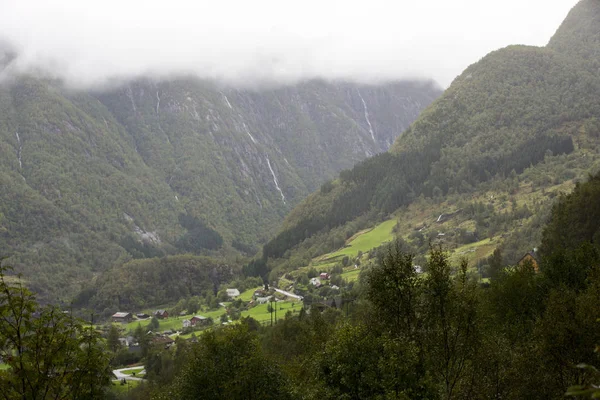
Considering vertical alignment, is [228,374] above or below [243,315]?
above

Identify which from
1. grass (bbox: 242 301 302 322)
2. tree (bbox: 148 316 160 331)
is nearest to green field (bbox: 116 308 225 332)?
tree (bbox: 148 316 160 331)

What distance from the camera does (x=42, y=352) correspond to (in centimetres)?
1980

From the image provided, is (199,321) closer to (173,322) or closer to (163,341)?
(173,322)

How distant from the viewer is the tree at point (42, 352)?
61.3 feet

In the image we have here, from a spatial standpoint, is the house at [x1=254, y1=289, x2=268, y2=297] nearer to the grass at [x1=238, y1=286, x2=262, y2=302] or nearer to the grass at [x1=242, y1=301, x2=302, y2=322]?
the grass at [x1=238, y1=286, x2=262, y2=302]

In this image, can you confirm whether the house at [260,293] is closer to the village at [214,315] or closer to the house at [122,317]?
the village at [214,315]

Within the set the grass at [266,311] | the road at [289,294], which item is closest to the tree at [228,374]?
the grass at [266,311]

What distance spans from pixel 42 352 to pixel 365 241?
562 ft

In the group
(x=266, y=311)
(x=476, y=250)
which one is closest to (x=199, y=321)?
(x=266, y=311)

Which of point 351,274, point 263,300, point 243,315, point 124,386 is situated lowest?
point 124,386

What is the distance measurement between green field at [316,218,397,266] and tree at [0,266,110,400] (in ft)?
516

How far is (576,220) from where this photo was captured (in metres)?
75.2

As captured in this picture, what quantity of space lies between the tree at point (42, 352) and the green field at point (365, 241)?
157m

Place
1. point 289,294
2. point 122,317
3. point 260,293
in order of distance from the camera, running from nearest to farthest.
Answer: point 289,294, point 260,293, point 122,317
